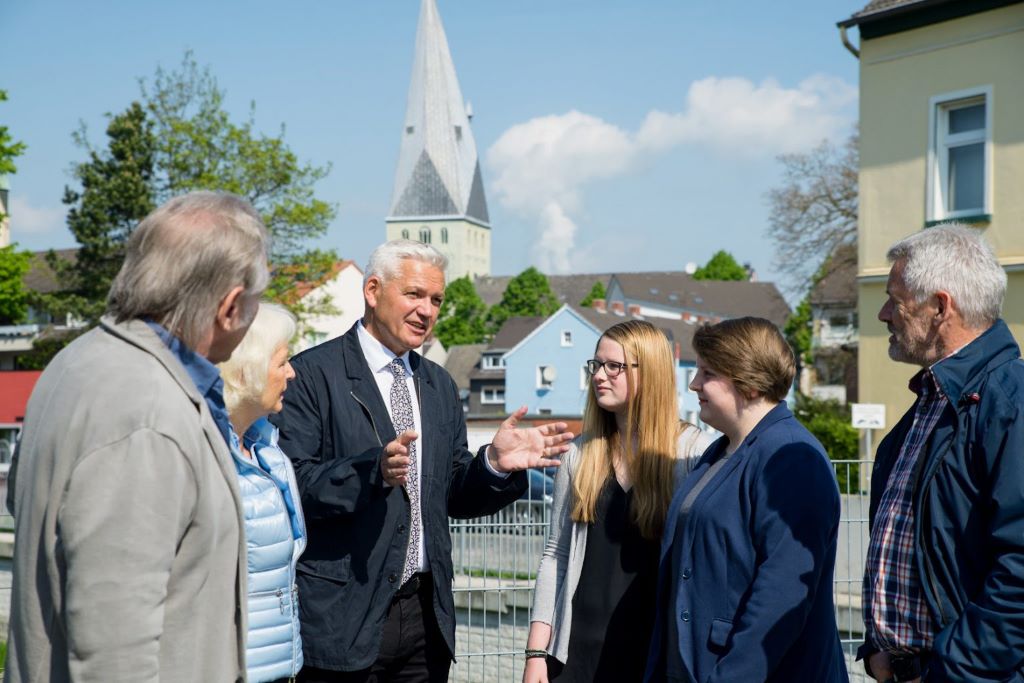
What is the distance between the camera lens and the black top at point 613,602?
3.95 m

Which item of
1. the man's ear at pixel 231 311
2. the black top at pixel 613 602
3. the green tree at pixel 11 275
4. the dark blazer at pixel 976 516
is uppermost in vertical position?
the green tree at pixel 11 275

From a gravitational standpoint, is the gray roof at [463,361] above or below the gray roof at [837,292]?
below

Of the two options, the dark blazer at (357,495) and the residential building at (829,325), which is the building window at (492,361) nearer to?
the residential building at (829,325)

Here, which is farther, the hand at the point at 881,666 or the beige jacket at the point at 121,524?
the hand at the point at 881,666

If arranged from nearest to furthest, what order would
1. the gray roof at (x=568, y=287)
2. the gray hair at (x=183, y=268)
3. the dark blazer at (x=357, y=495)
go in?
the gray hair at (x=183, y=268) → the dark blazer at (x=357, y=495) → the gray roof at (x=568, y=287)

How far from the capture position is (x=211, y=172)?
37.5 metres

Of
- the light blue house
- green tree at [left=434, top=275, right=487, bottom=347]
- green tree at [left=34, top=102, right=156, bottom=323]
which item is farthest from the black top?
green tree at [left=434, top=275, right=487, bottom=347]

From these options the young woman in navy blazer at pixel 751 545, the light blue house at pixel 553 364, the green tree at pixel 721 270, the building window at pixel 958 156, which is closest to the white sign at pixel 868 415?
the building window at pixel 958 156

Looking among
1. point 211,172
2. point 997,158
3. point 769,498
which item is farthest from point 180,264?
point 211,172

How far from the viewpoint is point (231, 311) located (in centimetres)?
235

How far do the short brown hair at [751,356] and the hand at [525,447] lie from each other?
2.38 feet

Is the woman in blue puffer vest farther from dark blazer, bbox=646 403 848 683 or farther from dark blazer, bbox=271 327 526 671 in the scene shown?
dark blazer, bbox=646 403 848 683

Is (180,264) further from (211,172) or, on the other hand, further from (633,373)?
(211,172)

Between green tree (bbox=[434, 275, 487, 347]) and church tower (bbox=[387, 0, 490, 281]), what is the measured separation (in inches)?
1446
